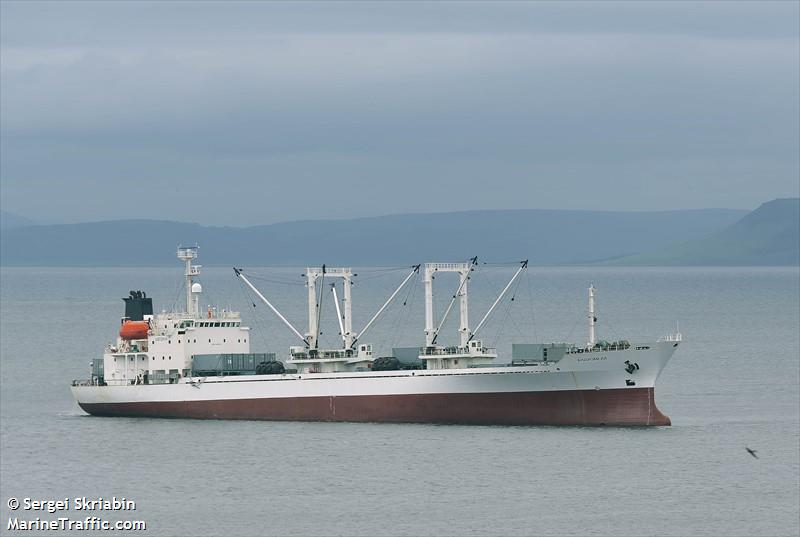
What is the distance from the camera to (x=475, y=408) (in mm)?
84312

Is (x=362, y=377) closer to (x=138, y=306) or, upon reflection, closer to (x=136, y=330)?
(x=136, y=330)

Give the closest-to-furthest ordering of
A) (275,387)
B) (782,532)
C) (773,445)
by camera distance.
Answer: (782,532), (773,445), (275,387)

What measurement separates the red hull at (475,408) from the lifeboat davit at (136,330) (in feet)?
24.4

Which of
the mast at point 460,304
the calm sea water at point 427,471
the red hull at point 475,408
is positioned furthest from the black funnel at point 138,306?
the mast at point 460,304

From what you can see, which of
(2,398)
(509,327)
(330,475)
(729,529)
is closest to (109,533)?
(330,475)

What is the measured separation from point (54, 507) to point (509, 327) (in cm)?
11546

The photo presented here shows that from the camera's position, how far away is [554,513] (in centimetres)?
6353

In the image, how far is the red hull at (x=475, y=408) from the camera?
83.2 meters

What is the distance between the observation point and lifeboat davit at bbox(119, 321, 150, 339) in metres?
93.2

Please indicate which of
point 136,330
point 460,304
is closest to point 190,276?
point 136,330

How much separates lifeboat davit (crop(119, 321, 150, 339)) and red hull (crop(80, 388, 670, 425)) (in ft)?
24.4

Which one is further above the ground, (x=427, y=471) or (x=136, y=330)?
(x=136, y=330)

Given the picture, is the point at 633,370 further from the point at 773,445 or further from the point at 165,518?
the point at 165,518

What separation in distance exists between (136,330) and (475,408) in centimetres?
2036
